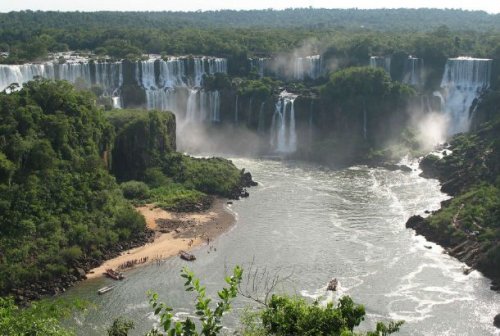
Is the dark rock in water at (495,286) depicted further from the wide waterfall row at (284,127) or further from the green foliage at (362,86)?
the green foliage at (362,86)

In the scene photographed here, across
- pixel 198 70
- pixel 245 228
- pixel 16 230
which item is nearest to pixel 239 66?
pixel 198 70

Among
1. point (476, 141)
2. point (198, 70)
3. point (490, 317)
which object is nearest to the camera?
point (490, 317)

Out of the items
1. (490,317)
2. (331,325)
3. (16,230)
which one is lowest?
(490,317)

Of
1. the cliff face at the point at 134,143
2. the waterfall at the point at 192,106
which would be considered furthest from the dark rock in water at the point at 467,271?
the waterfall at the point at 192,106

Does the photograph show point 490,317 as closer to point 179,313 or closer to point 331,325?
point 179,313

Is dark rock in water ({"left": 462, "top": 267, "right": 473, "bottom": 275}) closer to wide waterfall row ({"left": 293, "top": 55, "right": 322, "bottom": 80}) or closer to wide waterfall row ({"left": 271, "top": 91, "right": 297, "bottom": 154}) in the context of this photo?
wide waterfall row ({"left": 271, "top": 91, "right": 297, "bottom": 154})

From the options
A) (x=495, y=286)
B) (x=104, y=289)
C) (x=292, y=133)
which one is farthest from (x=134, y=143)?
(x=495, y=286)

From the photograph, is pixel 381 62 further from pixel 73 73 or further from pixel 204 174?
pixel 204 174
